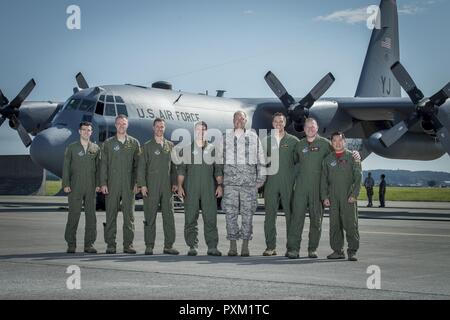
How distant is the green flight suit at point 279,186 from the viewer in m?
11.5

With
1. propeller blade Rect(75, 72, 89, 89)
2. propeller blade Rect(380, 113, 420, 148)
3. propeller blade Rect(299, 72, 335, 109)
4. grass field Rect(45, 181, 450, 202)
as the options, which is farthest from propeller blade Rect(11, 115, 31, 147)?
grass field Rect(45, 181, 450, 202)

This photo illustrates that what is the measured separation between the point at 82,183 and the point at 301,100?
18547 mm

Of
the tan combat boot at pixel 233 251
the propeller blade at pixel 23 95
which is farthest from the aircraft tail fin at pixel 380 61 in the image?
the tan combat boot at pixel 233 251

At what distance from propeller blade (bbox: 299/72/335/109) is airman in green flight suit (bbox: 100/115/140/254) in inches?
714

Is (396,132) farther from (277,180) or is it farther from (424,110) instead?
(277,180)

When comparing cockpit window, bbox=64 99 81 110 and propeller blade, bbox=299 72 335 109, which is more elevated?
propeller blade, bbox=299 72 335 109

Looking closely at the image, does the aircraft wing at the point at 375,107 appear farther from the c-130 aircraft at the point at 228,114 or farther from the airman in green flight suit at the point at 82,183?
the airman in green flight suit at the point at 82,183

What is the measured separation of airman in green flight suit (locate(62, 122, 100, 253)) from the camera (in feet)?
38.4

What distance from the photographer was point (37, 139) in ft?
76.4

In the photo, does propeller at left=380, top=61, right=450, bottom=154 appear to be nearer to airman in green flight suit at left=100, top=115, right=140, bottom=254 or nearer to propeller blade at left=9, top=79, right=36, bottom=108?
propeller blade at left=9, top=79, right=36, bottom=108

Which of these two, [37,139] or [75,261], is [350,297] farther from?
[37,139]

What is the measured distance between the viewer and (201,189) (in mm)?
11555

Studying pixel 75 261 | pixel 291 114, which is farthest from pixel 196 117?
pixel 75 261

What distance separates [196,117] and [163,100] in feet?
5.67
